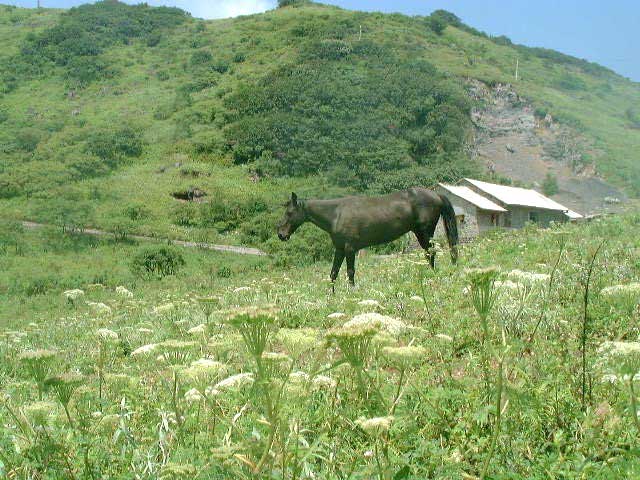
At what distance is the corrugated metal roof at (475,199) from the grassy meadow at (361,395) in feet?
123

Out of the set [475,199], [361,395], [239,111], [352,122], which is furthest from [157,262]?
[239,111]

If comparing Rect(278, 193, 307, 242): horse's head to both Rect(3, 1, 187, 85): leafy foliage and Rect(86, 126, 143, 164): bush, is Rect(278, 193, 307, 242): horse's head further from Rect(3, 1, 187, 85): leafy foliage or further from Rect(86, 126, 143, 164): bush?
Rect(3, 1, 187, 85): leafy foliage

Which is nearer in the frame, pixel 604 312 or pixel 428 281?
pixel 604 312

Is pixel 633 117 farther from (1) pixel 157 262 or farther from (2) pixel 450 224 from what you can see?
(2) pixel 450 224

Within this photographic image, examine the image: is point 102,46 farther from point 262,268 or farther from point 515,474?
point 515,474

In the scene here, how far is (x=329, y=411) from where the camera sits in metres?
4.66

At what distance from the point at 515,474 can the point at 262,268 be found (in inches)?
1398

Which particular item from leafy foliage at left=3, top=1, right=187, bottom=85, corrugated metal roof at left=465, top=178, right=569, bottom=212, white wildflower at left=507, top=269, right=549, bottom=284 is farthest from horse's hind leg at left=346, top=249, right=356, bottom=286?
leafy foliage at left=3, top=1, right=187, bottom=85

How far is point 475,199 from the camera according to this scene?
48.1 meters

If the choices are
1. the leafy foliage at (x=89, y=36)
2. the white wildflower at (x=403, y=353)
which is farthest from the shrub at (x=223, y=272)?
the leafy foliage at (x=89, y=36)

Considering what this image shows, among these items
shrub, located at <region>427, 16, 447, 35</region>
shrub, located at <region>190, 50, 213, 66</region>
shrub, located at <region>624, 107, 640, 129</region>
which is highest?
shrub, located at <region>427, 16, 447, 35</region>

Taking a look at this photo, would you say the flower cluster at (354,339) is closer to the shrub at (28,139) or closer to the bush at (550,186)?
the bush at (550,186)

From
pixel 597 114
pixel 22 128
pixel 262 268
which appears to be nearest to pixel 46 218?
pixel 262 268

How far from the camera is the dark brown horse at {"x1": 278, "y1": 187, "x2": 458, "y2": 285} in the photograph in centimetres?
1428
